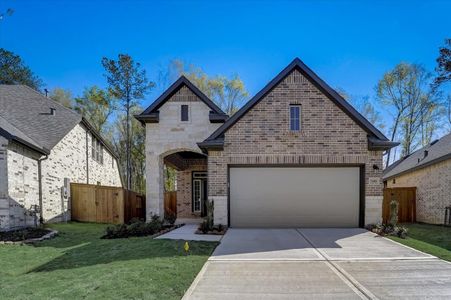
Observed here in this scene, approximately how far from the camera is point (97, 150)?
888 inches

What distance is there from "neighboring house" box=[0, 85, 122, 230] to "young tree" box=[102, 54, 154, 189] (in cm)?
532

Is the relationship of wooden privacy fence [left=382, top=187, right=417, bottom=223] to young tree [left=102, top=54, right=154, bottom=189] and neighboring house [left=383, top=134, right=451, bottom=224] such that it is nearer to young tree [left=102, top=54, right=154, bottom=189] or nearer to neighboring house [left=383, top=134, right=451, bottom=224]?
neighboring house [left=383, top=134, right=451, bottom=224]

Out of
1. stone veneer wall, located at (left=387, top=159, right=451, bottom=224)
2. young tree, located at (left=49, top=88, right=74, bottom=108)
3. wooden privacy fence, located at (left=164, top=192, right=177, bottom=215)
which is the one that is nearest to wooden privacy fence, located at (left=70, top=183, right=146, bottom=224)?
wooden privacy fence, located at (left=164, top=192, right=177, bottom=215)

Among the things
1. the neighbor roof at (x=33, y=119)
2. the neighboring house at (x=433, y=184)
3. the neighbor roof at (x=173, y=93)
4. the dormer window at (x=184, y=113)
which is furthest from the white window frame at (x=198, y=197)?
the neighboring house at (x=433, y=184)

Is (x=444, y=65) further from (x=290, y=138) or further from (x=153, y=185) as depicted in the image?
(x=153, y=185)

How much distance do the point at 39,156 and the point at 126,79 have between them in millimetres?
12569

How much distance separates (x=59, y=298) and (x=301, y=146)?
31.8ft

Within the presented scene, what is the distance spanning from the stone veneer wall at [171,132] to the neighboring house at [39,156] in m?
4.44

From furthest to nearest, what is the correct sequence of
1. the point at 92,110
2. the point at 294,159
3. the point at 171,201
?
the point at 92,110, the point at 171,201, the point at 294,159

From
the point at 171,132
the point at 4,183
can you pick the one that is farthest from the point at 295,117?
the point at 4,183

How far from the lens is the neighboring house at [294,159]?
12742 mm

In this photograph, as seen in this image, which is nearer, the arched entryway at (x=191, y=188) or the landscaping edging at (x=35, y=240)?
the landscaping edging at (x=35, y=240)

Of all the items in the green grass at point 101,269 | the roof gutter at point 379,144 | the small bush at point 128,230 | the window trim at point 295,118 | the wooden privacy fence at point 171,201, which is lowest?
the wooden privacy fence at point 171,201

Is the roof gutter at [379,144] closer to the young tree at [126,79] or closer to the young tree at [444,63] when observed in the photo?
the young tree at [444,63]
